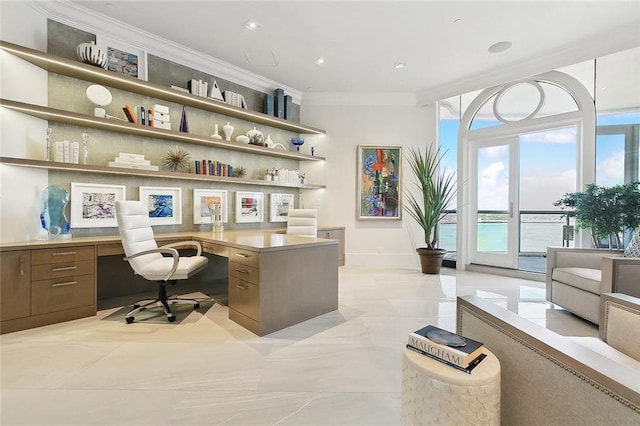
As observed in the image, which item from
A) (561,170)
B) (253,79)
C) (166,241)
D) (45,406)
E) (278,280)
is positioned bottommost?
(45,406)

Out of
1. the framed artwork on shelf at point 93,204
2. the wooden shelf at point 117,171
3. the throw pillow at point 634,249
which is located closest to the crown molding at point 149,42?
the wooden shelf at point 117,171

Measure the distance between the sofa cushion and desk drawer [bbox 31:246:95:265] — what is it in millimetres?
4542

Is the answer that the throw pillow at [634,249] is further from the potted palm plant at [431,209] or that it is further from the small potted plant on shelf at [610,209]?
the potted palm plant at [431,209]

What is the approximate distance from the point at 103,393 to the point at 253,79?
429 cm

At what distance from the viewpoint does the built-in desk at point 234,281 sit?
2346mm

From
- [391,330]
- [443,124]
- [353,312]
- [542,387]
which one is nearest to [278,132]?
[443,124]

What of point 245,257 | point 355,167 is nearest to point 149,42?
point 245,257

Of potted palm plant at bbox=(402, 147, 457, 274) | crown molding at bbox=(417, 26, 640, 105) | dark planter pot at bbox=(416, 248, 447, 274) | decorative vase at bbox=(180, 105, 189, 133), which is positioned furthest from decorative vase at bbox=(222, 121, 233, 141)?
dark planter pot at bbox=(416, 248, 447, 274)

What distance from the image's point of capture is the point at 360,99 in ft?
17.4

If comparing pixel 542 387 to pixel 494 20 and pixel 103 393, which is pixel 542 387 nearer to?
pixel 103 393

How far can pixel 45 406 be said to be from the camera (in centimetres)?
149

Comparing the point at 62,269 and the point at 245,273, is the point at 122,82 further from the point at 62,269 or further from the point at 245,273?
the point at 245,273

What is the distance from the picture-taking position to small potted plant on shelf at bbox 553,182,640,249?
300 cm

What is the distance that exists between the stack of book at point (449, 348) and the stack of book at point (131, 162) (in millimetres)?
3451
